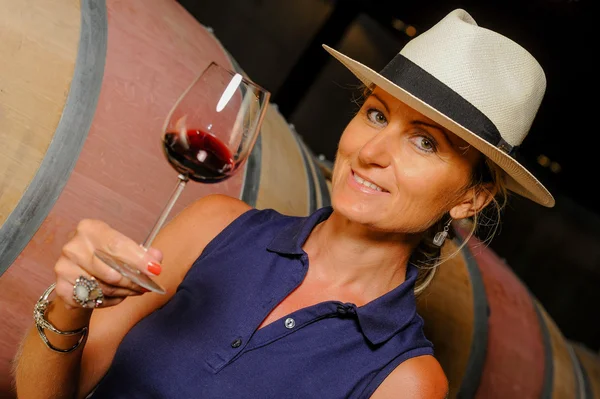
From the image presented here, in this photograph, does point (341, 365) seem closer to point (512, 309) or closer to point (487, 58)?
point (487, 58)

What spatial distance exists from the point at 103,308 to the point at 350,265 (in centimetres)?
59

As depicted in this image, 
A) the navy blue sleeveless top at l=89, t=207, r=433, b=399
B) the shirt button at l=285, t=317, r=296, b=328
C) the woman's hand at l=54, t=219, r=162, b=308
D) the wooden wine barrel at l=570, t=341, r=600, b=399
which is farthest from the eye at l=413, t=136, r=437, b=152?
the wooden wine barrel at l=570, t=341, r=600, b=399

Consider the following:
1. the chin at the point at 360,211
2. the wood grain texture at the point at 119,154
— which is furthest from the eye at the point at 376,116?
the wood grain texture at the point at 119,154

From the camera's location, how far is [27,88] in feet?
5.60

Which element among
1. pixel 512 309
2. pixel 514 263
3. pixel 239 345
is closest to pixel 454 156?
pixel 239 345

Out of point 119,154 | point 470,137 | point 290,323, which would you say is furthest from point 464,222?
point 119,154

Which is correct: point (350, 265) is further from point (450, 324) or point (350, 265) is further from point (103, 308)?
point (450, 324)

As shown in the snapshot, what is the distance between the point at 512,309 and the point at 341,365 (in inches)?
80.3

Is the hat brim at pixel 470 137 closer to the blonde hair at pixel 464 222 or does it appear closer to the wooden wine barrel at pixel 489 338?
the blonde hair at pixel 464 222

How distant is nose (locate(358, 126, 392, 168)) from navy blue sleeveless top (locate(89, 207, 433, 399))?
0.30 meters

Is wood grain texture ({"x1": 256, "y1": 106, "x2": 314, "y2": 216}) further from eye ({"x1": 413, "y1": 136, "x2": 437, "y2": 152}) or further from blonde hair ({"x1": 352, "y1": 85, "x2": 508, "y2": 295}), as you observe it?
eye ({"x1": 413, "y1": 136, "x2": 437, "y2": 152})

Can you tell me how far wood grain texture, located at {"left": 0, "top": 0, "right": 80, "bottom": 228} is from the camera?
1679 mm

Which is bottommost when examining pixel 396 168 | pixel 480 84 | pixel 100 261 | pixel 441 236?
pixel 100 261

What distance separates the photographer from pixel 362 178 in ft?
5.08
